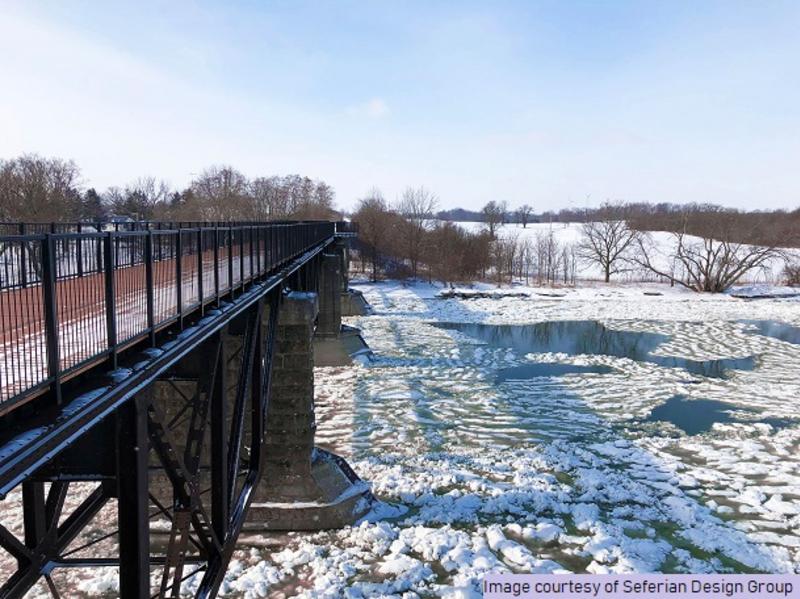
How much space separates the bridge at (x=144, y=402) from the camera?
3.71m

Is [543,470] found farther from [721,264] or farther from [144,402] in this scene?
[721,264]

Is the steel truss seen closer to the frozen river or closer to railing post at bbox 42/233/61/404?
railing post at bbox 42/233/61/404

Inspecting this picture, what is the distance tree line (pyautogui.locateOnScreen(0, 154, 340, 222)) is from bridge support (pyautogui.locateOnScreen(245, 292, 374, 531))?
2654 cm

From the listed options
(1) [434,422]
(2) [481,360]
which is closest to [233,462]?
(1) [434,422]

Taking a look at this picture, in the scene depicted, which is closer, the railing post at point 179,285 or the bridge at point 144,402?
the bridge at point 144,402

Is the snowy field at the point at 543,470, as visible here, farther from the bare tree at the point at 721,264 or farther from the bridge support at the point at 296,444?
the bare tree at the point at 721,264

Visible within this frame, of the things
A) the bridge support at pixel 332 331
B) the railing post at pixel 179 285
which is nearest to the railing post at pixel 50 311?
the railing post at pixel 179 285

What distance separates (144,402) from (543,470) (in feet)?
40.0

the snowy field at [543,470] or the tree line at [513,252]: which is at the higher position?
the tree line at [513,252]

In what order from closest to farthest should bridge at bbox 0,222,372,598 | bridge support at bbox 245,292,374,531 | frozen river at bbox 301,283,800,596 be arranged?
1. bridge at bbox 0,222,372,598
2. frozen river at bbox 301,283,800,596
3. bridge support at bbox 245,292,374,531

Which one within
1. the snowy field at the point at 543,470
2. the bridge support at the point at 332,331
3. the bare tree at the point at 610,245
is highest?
the bare tree at the point at 610,245

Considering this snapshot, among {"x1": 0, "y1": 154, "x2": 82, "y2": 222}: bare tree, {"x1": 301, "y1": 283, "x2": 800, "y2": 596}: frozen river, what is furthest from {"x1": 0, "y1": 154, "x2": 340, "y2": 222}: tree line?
{"x1": 301, "y1": 283, "x2": 800, "y2": 596}: frozen river

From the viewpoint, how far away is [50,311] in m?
3.63

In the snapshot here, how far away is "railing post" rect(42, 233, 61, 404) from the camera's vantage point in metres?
3.58
